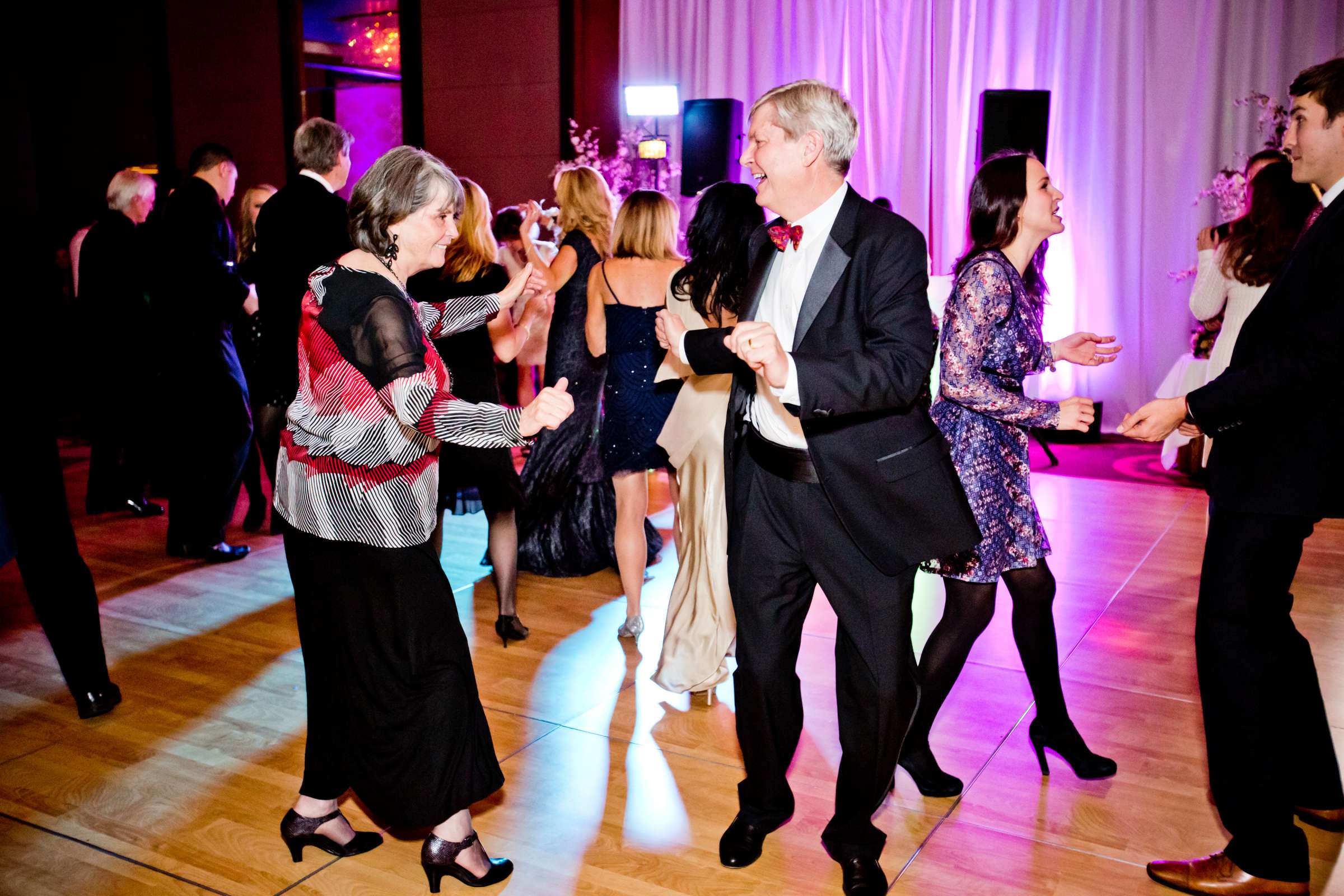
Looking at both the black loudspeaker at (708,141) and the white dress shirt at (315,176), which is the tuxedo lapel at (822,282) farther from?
the black loudspeaker at (708,141)

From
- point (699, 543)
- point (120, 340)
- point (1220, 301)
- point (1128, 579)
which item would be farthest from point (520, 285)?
point (1220, 301)

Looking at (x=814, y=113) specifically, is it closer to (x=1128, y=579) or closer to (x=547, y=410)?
(x=547, y=410)

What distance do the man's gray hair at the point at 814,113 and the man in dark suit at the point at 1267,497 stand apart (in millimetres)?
791

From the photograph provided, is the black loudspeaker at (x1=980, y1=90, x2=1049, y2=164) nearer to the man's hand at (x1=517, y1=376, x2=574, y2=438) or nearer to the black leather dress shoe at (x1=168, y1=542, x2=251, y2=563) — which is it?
the black leather dress shoe at (x1=168, y1=542, x2=251, y2=563)

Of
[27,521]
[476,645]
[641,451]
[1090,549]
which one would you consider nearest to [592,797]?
[476,645]

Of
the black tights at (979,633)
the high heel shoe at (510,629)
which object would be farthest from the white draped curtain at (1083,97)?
the black tights at (979,633)

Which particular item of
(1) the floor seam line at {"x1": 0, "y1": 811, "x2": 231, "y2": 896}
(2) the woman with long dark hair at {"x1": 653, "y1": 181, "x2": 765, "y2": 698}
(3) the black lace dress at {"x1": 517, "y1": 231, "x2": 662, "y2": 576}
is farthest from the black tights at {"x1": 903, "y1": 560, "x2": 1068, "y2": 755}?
(3) the black lace dress at {"x1": 517, "y1": 231, "x2": 662, "y2": 576}

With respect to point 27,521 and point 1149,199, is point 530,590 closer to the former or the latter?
point 27,521

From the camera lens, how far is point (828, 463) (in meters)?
2.16

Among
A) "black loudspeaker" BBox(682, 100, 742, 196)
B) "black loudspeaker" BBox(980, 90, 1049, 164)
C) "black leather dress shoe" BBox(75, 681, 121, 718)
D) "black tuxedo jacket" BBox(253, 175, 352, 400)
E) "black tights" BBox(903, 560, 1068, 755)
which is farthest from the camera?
"black loudspeaker" BBox(682, 100, 742, 196)

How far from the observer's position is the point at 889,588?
2252 mm

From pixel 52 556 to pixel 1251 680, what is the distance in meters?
3.13

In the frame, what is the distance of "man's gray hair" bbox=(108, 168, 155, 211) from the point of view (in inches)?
213

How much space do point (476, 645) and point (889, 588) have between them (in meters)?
2.05
